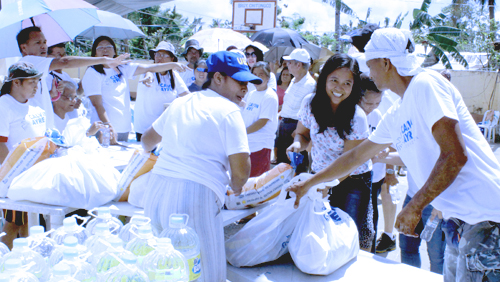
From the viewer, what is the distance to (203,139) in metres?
1.86

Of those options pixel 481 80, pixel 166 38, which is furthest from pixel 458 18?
pixel 166 38

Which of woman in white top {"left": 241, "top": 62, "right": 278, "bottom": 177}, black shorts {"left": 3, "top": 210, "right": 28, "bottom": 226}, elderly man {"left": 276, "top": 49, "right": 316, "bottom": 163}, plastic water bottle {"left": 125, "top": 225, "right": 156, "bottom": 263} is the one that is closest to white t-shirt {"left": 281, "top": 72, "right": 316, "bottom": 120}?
elderly man {"left": 276, "top": 49, "right": 316, "bottom": 163}

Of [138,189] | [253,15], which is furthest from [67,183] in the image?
[253,15]

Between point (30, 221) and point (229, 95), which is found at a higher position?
point (229, 95)

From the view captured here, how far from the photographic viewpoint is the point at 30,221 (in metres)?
2.62

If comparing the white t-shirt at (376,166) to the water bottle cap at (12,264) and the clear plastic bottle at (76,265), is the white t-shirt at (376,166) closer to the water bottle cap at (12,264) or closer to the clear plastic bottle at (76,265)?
the clear plastic bottle at (76,265)

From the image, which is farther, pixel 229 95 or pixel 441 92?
pixel 229 95

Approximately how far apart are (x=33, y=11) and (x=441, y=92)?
3217mm

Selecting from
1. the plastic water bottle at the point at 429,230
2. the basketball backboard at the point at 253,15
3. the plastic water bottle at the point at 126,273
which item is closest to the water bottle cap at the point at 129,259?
the plastic water bottle at the point at 126,273

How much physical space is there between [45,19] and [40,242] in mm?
4161

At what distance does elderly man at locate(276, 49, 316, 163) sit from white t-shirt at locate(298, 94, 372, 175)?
2.45 metres

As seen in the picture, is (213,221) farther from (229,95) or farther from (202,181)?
(229,95)

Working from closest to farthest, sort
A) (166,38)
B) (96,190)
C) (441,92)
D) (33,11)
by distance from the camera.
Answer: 1. (441,92)
2. (96,190)
3. (33,11)
4. (166,38)

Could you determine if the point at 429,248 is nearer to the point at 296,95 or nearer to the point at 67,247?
the point at 67,247
